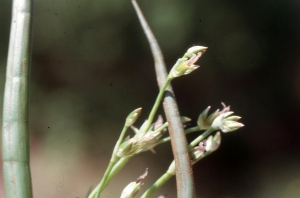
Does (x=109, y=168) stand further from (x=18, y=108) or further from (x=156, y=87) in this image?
(x=156, y=87)

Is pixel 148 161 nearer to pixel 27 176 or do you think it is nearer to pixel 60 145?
pixel 60 145

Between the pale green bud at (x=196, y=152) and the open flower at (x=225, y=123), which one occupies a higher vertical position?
the open flower at (x=225, y=123)

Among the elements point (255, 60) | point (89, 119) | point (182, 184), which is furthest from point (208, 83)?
point (182, 184)

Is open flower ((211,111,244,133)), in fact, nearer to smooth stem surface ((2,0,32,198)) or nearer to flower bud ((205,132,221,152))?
flower bud ((205,132,221,152))

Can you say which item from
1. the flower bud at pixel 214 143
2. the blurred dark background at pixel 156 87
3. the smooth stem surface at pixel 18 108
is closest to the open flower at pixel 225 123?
the flower bud at pixel 214 143

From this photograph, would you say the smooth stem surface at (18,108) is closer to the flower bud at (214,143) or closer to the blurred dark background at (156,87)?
the flower bud at (214,143)

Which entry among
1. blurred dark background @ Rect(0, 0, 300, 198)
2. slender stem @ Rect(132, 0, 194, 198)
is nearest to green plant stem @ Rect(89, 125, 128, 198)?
slender stem @ Rect(132, 0, 194, 198)

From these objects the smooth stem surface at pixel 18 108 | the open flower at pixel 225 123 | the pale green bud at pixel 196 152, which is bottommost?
the pale green bud at pixel 196 152
